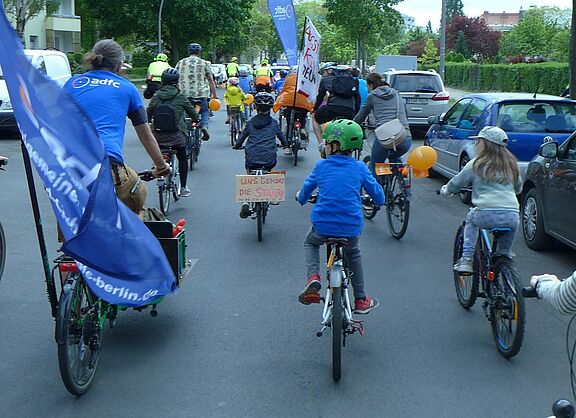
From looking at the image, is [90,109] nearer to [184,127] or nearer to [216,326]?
[216,326]

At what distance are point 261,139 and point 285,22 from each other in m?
10.1

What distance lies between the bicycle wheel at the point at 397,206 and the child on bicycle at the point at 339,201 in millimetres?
3379

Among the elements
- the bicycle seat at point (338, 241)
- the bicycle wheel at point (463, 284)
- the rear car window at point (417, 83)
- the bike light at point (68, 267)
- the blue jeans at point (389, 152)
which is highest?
the rear car window at point (417, 83)

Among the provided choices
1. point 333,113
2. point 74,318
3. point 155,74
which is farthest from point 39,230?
point 155,74

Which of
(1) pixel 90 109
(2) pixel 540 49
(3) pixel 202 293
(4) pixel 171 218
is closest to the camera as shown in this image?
(1) pixel 90 109

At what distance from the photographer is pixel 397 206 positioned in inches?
364

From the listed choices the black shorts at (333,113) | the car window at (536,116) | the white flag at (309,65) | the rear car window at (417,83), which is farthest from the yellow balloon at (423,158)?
the rear car window at (417,83)

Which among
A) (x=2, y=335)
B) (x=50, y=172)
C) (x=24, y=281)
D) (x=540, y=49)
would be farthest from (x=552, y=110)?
(x=540, y=49)

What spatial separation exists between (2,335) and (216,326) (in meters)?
1.50

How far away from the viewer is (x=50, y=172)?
3762 millimetres

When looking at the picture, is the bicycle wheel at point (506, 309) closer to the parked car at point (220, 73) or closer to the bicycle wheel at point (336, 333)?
the bicycle wheel at point (336, 333)

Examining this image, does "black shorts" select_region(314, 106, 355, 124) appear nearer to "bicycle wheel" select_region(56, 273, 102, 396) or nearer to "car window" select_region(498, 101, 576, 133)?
"car window" select_region(498, 101, 576, 133)

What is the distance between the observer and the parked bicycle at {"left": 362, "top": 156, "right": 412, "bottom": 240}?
9078 millimetres

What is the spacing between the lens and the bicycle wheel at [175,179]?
417 inches
